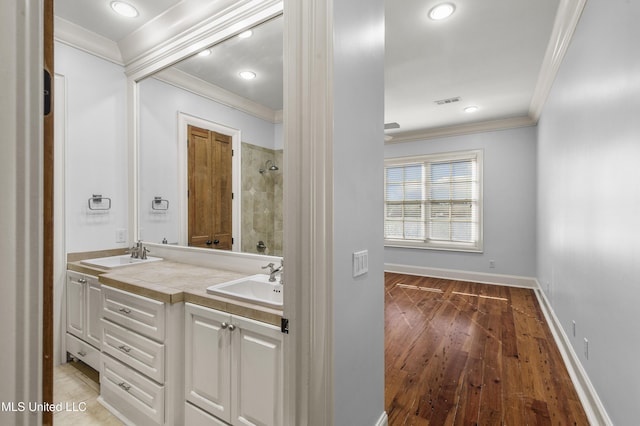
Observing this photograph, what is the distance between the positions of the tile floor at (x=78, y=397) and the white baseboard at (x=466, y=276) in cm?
500

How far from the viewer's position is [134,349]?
1.80 metres

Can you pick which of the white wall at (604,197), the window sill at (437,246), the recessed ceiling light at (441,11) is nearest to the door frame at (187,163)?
the recessed ceiling light at (441,11)

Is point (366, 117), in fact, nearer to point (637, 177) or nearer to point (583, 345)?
point (637, 177)

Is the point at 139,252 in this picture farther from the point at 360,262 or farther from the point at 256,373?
the point at 360,262

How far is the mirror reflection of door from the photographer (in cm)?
247

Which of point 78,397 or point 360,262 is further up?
point 360,262

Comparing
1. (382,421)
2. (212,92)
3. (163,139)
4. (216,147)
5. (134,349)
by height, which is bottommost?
(382,421)

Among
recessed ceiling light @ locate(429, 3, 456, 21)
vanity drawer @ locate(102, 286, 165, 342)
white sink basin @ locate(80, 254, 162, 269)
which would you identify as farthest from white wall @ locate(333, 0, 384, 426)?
white sink basin @ locate(80, 254, 162, 269)

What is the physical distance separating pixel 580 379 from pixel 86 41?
15.8 feet

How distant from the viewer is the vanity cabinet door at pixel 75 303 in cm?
238

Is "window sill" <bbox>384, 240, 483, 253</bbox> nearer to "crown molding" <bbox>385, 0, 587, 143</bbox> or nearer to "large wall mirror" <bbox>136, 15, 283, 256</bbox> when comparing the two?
"crown molding" <bbox>385, 0, 587, 143</bbox>

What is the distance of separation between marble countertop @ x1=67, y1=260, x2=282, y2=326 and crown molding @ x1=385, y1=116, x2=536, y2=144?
188 inches

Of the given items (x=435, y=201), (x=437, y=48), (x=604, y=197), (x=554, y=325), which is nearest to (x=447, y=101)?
(x=437, y=48)

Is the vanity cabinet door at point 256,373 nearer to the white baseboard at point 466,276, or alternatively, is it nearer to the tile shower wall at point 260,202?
the tile shower wall at point 260,202
